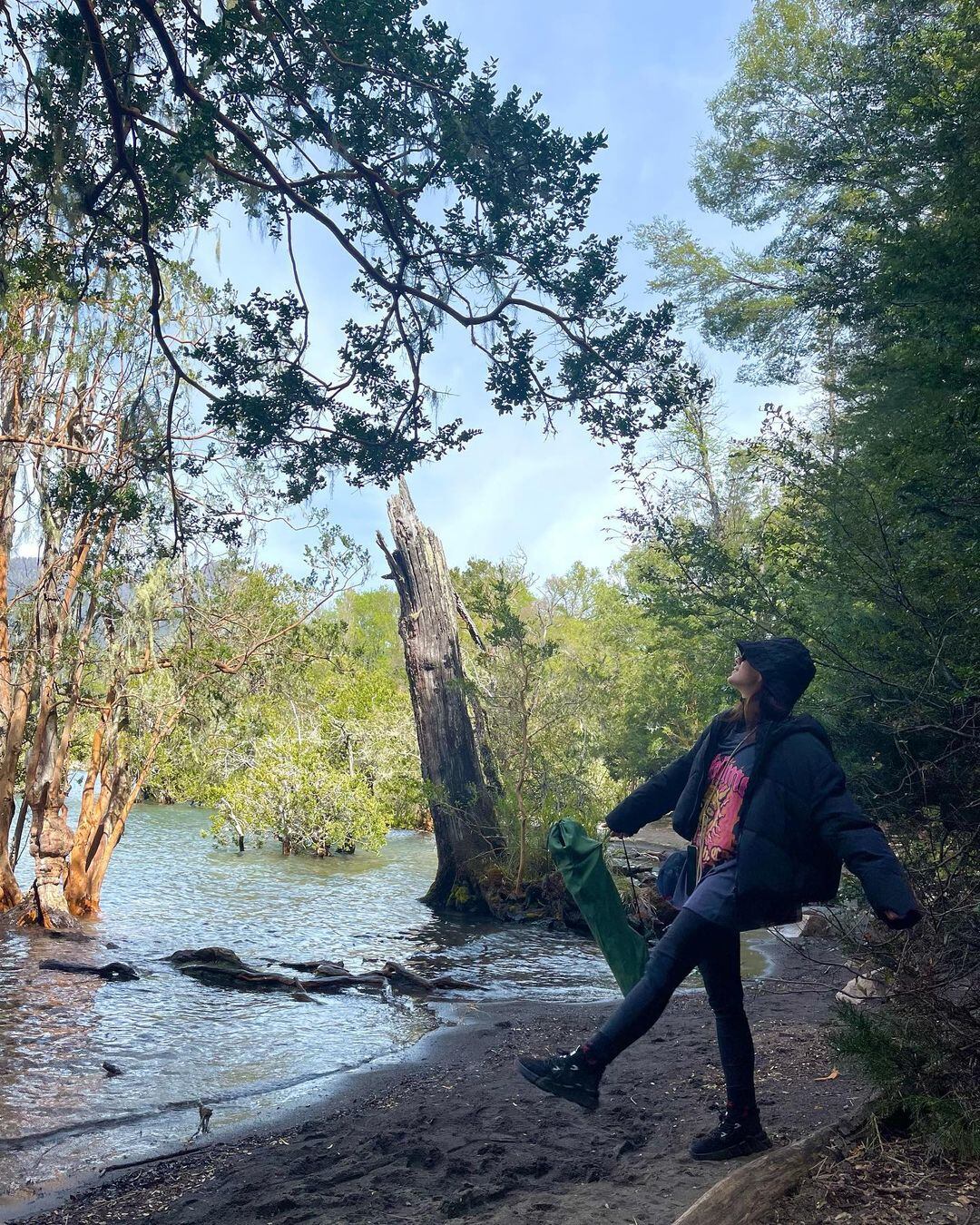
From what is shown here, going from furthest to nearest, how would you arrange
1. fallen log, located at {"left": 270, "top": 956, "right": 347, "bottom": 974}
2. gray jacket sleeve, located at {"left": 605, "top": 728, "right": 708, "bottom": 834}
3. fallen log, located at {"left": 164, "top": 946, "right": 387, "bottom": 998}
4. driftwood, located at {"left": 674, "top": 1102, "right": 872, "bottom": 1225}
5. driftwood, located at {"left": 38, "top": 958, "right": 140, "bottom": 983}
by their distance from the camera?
fallen log, located at {"left": 270, "top": 956, "right": 347, "bottom": 974}
driftwood, located at {"left": 38, "top": 958, "right": 140, "bottom": 983}
fallen log, located at {"left": 164, "top": 946, "right": 387, "bottom": 998}
gray jacket sleeve, located at {"left": 605, "top": 728, "right": 708, "bottom": 834}
driftwood, located at {"left": 674, "top": 1102, "right": 872, "bottom": 1225}

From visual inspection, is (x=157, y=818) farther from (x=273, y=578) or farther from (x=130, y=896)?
(x=273, y=578)

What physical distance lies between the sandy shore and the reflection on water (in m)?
0.71

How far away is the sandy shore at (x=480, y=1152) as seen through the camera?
3.55 meters

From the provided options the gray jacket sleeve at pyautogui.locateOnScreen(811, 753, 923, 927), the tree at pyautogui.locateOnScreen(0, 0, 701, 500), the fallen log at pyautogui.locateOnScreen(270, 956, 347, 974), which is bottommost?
the fallen log at pyautogui.locateOnScreen(270, 956, 347, 974)

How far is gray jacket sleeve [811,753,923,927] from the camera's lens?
3.20m

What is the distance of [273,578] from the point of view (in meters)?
13.6

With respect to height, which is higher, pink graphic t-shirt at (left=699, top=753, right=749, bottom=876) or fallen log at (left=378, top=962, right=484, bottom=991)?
pink graphic t-shirt at (left=699, top=753, right=749, bottom=876)

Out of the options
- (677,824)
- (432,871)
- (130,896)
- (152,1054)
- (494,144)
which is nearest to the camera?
(677,824)

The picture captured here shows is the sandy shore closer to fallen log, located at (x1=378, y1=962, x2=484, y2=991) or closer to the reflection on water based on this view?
the reflection on water

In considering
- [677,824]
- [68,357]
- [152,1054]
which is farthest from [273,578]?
[677,824]

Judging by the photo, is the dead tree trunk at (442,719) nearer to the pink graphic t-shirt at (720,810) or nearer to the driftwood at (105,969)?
the driftwood at (105,969)

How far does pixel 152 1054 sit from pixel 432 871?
12561 mm

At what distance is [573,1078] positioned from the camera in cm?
378

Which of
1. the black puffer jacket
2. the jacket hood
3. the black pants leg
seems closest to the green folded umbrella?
the black pants leg
